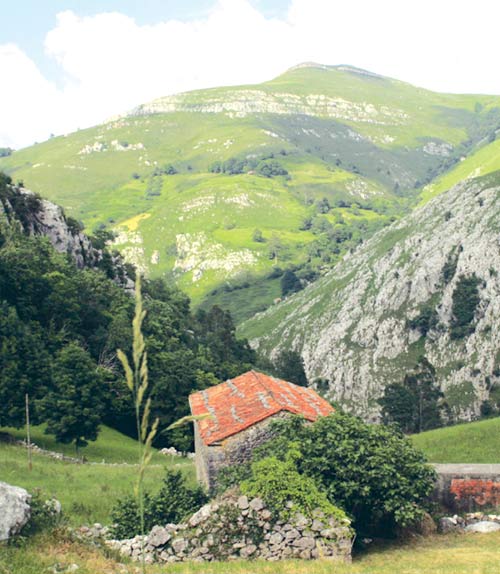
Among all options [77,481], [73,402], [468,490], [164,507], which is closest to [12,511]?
[164,507]

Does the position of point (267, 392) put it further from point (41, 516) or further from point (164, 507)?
point (41, 516)

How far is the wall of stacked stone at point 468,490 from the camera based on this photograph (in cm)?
3472

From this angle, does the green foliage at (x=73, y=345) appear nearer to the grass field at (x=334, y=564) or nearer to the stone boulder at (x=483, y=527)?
the stone boulder at (x=483, y=527)

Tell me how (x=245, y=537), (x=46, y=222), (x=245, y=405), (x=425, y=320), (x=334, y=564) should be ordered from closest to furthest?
(x=334, y=564) < (x=245, y=537) < (x=245, y=405) < (x=46, y=222) < (x=425, y=320)

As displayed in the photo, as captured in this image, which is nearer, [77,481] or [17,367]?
[77,481]

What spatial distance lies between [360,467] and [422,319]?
13681 cm

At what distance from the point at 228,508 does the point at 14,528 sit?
8.59 metres

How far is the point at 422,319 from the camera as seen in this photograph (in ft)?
532

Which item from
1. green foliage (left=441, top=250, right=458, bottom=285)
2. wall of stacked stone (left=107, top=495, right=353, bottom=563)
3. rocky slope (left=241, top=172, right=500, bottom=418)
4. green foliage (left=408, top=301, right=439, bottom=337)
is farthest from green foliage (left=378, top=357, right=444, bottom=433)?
wall of stacked stone (left=107, top=495, right=353, bottom=563)

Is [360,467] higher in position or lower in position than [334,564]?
higher

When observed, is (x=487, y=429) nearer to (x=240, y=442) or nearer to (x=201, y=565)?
(x=240, y=442)

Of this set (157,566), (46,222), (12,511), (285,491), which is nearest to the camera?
(12,511)

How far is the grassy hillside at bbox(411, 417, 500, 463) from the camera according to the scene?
45.0 m

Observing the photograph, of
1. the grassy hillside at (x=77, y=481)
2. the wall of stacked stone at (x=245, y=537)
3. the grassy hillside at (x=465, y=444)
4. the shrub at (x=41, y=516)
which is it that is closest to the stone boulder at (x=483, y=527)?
the wall of stacked stone at (x=245, y=537)
